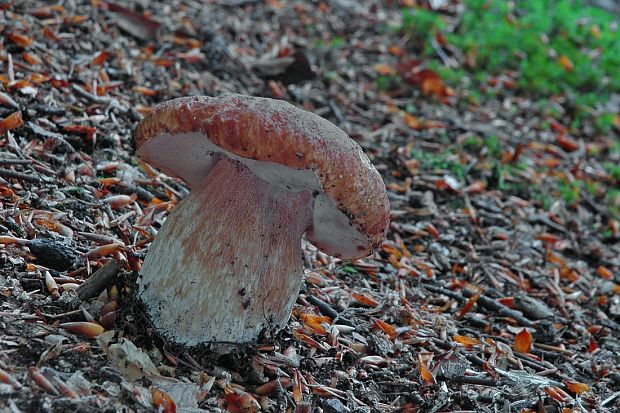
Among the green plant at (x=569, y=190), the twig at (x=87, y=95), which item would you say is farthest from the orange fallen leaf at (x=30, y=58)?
the green plant at (x=569, y=190)

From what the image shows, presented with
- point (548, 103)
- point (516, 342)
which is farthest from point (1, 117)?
point (548, 103)

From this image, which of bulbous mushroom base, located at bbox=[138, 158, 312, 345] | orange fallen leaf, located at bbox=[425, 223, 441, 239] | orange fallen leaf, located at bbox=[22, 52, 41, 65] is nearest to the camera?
bulbous mushroom base, located at bbox=[138, 158, 312, 345]

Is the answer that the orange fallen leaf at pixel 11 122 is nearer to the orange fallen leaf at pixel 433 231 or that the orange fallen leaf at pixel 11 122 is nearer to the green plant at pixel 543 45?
the orange fallen leaf at pixel 433 231

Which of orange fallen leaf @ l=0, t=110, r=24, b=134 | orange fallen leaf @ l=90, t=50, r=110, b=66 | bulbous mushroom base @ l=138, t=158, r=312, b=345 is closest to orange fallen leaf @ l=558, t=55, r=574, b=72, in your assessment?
orange fallen leaf @ l=90, t=50, r=110, b=66

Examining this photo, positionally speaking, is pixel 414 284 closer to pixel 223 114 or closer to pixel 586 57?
pixel 223 114

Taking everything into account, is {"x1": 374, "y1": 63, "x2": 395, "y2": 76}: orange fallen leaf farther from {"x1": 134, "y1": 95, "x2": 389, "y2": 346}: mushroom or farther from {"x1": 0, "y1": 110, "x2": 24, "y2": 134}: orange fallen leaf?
{"x1": 134, "y1": 95, "x2": 389, "y2": 346}: mushroom

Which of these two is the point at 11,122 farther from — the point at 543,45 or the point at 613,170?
the point at 543,45
